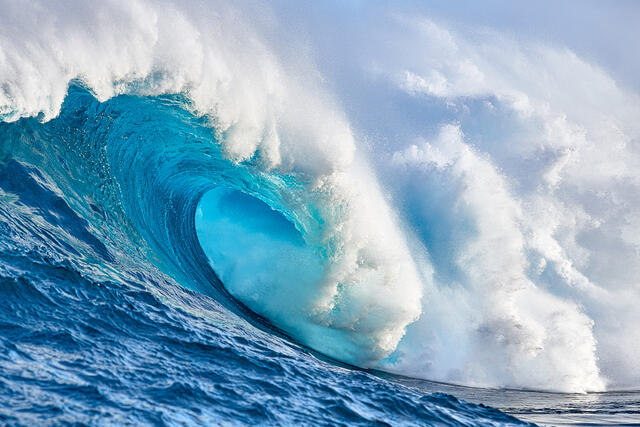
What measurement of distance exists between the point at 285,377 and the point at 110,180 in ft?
19.8

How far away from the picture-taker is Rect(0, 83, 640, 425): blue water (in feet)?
13.9

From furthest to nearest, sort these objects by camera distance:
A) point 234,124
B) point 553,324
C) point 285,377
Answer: point 553,324
point 234,124
point 285,377

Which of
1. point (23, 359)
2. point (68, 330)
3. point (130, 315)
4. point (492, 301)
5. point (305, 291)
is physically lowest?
point (23, 359)

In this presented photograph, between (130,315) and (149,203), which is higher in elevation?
(149,203)

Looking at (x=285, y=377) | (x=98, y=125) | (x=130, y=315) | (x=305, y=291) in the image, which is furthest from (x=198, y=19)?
(x=285, y=377)

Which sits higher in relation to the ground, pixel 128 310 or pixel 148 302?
pixel 148 302

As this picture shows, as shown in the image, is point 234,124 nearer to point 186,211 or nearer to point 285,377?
point 186,211

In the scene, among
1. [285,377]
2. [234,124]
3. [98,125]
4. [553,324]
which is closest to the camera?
[285,377]

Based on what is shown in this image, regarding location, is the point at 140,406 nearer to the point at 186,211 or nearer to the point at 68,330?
the point at 68,330

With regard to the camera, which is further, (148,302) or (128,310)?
(148,302)

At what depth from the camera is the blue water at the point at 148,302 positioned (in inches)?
167

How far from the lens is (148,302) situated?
655cm

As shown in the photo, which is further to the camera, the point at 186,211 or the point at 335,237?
the point at 186,211

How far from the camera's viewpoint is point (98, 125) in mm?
9648
